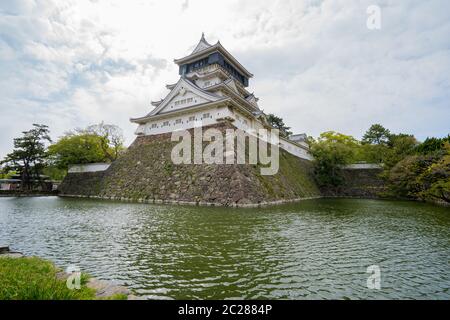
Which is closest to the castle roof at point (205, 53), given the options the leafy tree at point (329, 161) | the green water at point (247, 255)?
the leafy tree at point (329, 161)

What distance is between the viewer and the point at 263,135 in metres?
25.6

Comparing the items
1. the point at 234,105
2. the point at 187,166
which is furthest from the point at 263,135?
the point at 187,166

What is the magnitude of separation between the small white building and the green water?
1363 cm

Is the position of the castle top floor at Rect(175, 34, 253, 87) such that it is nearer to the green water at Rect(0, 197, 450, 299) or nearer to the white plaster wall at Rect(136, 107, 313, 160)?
the white plaster wall at Rect(136, 107, 313, 160)

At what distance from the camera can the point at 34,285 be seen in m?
2.76

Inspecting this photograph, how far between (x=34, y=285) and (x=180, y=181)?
51.1 feet

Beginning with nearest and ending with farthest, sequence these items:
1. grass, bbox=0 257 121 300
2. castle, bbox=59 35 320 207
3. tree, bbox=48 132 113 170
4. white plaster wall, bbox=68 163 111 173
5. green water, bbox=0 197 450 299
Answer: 1. grass, bbox=0 257 121 300
2. green water, bbox=0 197 450 299
3. castle, bbox=59 35 320 207
4. white plaster wall, bbox=68 163 111 173
5. tree, bbox=48 132 113 170

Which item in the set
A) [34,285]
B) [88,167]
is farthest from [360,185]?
[88,167]

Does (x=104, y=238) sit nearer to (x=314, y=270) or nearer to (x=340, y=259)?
(x=314, y=270)

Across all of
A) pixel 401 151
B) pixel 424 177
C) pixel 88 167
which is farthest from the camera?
pixel 401 151

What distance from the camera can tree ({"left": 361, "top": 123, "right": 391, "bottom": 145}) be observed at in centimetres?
3850

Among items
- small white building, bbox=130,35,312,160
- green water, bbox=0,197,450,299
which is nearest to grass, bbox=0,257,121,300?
green water, bbox=0,197,450,299

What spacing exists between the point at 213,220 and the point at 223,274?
5.18 m

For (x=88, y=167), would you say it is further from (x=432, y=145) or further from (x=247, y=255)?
(x=432, y=145)
